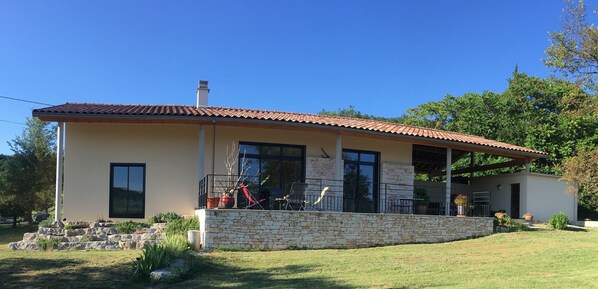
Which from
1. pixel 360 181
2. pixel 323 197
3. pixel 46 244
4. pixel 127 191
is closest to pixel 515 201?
pixel 360 181

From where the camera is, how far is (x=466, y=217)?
15.1 m

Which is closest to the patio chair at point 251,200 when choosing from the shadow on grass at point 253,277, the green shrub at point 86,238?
the shadow on grass at point 253,277

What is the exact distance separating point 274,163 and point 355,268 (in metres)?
6.89

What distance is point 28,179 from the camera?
23.7 m

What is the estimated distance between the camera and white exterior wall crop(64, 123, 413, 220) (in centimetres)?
1491

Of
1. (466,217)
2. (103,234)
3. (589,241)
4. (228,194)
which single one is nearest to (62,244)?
(103,234)

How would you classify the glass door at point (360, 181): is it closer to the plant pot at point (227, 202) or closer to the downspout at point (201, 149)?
the downspout at point (201, 149)

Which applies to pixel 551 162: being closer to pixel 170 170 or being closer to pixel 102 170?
pixel 170 170

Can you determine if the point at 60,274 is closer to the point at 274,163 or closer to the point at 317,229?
the point at 317,229

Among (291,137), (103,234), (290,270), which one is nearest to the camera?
(290,270)

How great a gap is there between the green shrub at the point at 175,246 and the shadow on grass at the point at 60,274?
2.84 feet

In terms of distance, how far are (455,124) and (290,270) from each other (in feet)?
79.1

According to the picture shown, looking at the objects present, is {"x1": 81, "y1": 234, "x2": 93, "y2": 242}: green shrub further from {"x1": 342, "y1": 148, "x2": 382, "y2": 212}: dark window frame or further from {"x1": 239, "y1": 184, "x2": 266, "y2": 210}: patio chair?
{"x1": 342, "y1": 148, "x2": 382, "y2": 212}: dark window frame

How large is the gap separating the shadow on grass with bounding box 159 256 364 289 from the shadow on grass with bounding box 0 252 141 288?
1.19 meters
